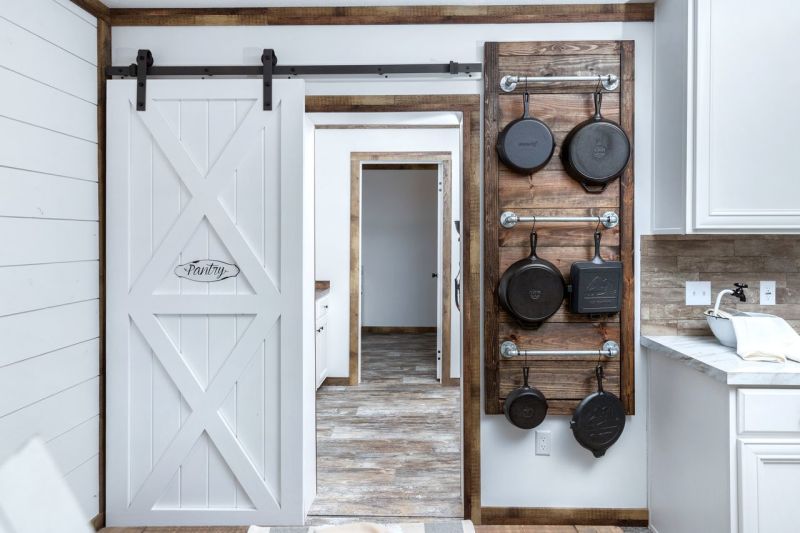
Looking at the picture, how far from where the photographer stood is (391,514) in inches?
103

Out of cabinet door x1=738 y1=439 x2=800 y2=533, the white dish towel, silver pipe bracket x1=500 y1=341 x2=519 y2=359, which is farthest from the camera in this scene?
silver pipe bracket x1=500 y1=341 x2=519 y2=359

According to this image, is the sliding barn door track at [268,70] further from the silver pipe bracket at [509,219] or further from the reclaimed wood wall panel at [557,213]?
the silver pipe bracket at [509,219]

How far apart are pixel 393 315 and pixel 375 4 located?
18.8ft

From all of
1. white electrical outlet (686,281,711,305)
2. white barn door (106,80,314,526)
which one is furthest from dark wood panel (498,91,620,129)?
white barn door (106,80,314,526)

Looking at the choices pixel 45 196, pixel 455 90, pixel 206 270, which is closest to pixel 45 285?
pixel 45 196

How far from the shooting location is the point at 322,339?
15.6 ft

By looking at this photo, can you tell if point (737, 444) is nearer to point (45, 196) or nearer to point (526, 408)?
point (526, 408)

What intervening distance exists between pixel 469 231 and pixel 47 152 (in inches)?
68.3

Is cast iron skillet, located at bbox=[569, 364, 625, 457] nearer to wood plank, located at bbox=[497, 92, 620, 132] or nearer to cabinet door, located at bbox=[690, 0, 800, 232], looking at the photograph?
cabinet door, located at bbox=[690, 0, 800, 232]

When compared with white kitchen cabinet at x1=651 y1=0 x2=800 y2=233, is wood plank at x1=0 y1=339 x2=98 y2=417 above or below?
below

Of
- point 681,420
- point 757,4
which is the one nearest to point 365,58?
point 757,4

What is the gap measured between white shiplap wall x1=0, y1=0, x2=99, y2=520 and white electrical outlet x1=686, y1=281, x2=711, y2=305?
2.67 meters

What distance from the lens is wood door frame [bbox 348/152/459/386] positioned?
483 cm

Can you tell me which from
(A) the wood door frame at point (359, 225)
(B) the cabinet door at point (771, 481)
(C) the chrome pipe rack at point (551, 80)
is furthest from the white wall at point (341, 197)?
(B) the cabinet door at point (771, 481)
